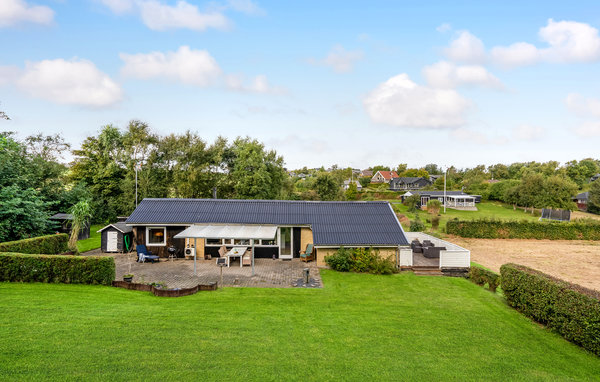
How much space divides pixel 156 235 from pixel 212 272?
17.2ft

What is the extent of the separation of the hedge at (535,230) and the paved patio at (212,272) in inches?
801

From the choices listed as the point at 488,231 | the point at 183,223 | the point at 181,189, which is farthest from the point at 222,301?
the point at 488,231

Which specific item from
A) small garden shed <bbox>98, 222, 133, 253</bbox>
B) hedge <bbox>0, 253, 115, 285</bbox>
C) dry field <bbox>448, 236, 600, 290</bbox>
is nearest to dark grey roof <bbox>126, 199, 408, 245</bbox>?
small garden shed <bbox>98, 222, 133, 253</bbox>

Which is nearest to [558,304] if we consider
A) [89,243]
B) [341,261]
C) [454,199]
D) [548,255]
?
[341,261]

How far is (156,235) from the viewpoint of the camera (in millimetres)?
16812

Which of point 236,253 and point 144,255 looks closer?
point 236,253

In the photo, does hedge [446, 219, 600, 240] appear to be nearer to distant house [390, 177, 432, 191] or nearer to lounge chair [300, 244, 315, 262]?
lounge chair [300, 244, 315, 262]

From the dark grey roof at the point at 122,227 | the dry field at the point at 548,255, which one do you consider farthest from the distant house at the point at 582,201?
the dark grey roof at the point at 122,227

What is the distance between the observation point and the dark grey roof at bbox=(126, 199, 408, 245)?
51.2 feet

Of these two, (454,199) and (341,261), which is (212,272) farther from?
(454,199)

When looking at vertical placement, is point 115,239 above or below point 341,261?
above

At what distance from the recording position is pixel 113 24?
17.3m

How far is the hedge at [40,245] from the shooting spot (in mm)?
12402

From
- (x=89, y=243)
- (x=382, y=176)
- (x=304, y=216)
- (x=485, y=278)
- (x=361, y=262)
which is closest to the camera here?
(x=485, y=278)
